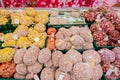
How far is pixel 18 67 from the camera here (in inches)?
81.6

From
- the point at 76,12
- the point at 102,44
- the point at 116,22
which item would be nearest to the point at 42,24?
the point at 76,12

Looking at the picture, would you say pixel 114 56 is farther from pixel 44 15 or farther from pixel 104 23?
pixel 44 15

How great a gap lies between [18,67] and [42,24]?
0.86 m

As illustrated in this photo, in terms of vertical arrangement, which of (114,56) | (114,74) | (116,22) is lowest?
(114,74)

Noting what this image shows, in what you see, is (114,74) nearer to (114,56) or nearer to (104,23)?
(114,56)

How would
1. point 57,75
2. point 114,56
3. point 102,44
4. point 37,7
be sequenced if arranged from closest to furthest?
1. point 57,75
2. point 114,56
3. point 102,44
4. point 37,7

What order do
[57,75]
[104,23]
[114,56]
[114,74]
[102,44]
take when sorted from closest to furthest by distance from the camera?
[57,75], [114,74], [114,56], [102,44], [104,23]

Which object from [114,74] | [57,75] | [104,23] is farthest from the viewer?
[104,23]

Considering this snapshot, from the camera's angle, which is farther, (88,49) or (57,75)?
(88,49)

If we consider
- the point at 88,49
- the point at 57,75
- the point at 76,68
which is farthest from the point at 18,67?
the point at 88,49

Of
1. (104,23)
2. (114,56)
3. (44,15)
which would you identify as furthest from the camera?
(44,15)

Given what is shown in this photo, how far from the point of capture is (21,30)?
2482 mm

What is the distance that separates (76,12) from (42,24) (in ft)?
2.30

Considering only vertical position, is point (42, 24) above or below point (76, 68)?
above
